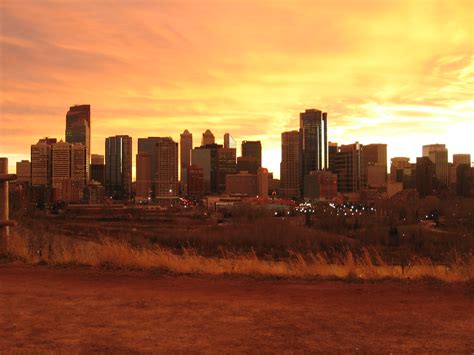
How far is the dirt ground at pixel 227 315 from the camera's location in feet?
17.8

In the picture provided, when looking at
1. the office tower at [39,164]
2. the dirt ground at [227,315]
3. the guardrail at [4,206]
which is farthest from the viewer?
the office tower at [39,164]

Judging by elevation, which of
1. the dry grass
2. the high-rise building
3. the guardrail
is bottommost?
the dry grass

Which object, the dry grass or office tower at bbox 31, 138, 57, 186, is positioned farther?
office tower at bbox 31, 138, 57, 186

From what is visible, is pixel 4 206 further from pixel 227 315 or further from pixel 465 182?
pixel 465 182

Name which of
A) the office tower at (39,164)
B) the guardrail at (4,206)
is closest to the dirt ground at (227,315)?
the guardrail at (4,206)

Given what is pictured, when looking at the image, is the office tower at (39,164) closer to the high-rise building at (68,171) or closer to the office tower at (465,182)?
the high-rise building at (68,171)

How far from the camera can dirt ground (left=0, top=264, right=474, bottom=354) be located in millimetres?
5418

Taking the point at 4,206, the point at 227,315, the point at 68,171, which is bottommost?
the point at 227,315

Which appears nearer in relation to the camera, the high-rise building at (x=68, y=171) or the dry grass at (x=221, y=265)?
the dry grass at (x=221, y=265)

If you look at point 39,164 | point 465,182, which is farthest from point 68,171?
point 465,182

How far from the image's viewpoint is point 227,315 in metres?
6.63

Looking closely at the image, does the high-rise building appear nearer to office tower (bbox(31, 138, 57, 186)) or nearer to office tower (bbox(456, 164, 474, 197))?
office tower (bbox(31, 138, 57, 186))

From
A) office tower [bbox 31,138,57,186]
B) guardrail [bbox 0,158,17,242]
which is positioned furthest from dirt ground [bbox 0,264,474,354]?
office tower [bbox 31,138,57,186]

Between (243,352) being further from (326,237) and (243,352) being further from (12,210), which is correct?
(326,237)
